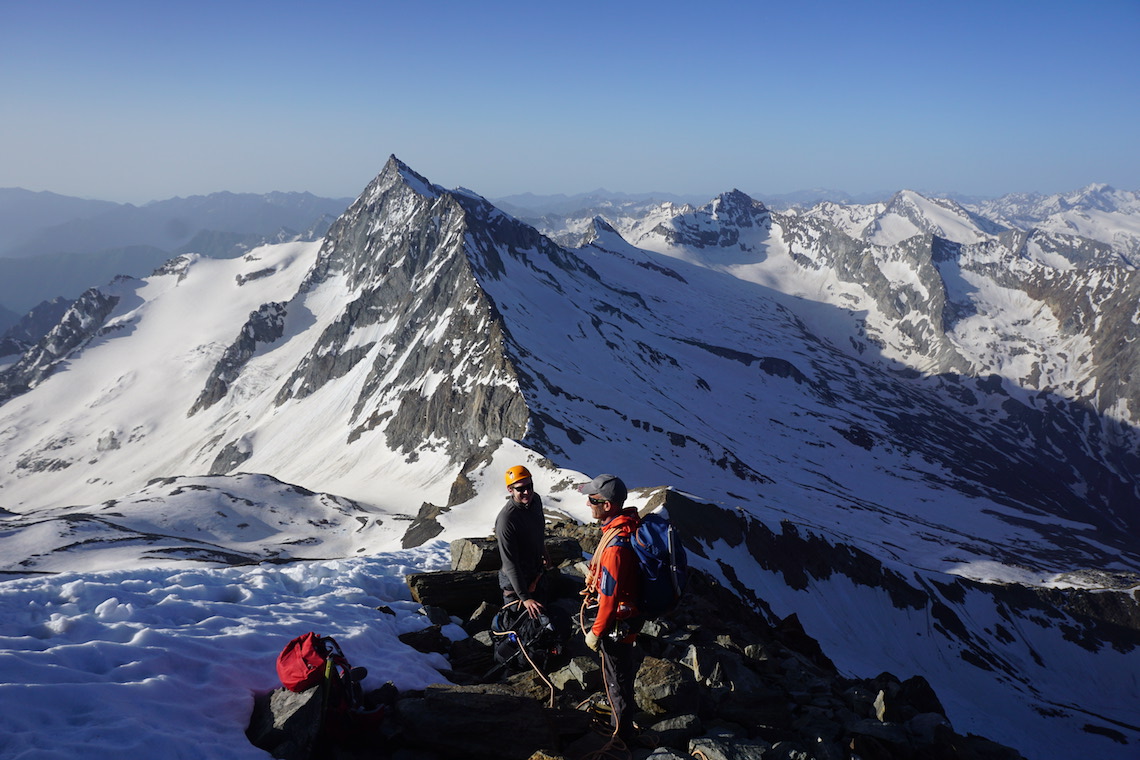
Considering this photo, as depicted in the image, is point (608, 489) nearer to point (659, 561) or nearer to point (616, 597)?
point (659, 561)

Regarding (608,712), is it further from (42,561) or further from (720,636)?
(42,561)

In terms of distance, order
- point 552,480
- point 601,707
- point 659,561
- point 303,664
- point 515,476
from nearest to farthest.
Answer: point 303,664 < point 659,561 < point 601,707 < point 515,476 < point 552,480

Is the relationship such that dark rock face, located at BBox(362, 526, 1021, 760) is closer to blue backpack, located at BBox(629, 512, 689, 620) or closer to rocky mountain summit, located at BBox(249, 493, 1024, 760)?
rocky mountain summit, located at BBox(249, 493, 1024, 760)

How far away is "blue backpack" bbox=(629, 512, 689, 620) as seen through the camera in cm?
972

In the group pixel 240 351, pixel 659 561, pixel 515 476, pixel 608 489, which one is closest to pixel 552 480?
pixel 515 476

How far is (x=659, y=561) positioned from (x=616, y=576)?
73 cm

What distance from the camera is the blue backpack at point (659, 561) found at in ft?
31.9

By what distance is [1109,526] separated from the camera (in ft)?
608

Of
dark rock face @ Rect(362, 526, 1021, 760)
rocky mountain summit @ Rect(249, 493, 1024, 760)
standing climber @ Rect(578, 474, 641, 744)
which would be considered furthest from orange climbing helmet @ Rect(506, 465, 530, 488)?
dark rock face @ Rect(362, 526, 1021, 760)

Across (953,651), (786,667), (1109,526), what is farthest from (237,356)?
(1109,526)

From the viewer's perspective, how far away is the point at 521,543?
1213 cm

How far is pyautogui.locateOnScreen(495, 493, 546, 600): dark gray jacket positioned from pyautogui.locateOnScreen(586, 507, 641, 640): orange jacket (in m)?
2.25

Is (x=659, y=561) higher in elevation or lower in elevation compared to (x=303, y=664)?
higher

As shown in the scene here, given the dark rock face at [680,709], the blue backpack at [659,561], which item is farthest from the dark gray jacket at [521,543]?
the blue backpack at [659,561]
